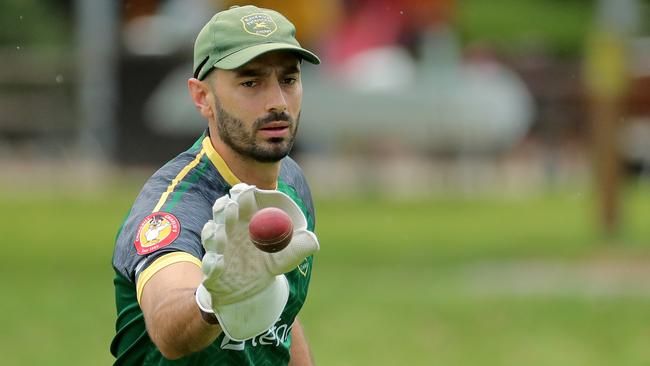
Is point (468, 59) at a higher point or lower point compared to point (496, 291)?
lower

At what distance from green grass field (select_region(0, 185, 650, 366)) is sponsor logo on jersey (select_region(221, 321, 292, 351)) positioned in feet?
18.6

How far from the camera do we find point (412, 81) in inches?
1219

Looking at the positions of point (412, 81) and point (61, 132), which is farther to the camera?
point (61, 132)

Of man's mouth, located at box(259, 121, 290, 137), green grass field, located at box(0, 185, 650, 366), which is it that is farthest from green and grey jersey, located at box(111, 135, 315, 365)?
green grass field, located at box(0, 185, 650, 366)

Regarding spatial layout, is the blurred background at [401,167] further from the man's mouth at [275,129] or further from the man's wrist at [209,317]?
the man's wrist at [209,317]

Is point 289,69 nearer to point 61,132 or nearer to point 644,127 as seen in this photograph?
point 644,127

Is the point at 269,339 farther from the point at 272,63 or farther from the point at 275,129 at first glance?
the point at 272,63

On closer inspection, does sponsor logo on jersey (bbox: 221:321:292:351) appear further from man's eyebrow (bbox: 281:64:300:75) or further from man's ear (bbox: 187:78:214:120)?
man's eyebrow (bbox: 281:64:300:75)

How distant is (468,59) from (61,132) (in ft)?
31.9

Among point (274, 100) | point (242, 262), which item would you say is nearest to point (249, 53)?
point (274, 100)

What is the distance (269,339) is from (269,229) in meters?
1.43

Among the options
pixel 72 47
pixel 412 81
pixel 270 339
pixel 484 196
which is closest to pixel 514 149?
pixel 412 81

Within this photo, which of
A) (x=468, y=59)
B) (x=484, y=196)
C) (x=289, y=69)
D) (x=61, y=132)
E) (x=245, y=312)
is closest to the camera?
(x=245, y=312)

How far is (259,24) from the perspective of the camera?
5309 mm
